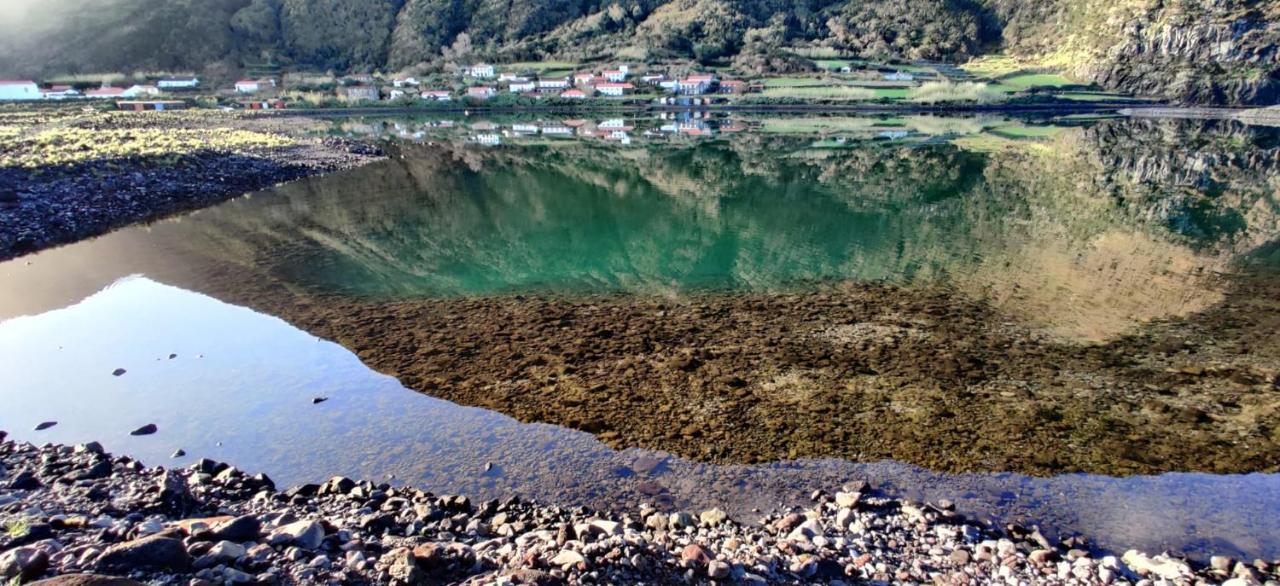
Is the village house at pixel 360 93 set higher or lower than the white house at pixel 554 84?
lower

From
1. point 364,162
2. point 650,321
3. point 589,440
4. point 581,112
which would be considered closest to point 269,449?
point 589,440

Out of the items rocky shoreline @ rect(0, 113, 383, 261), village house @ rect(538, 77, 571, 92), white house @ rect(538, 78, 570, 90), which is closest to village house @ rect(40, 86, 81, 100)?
village house @ rect(538, 77, 571, 92)

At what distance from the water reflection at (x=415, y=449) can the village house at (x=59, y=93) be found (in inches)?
5270

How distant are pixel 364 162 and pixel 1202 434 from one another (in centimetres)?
5021

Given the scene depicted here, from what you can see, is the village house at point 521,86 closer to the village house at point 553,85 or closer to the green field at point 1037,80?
the village house at point 553,85

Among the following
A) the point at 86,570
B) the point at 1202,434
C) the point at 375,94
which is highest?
the point at 375,94

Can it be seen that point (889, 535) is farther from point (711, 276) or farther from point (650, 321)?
point (711, 276)

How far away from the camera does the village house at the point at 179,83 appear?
134 meters

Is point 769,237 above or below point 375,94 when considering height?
below

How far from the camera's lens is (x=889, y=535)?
7625mm

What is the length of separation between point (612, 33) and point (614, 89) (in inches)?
2101

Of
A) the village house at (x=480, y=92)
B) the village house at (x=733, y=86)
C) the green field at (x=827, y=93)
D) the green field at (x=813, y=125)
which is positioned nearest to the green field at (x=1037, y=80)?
the green field at (x=827, y=93)

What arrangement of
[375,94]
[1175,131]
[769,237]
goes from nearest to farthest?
[769,237] < [1175,131] < [375,94]

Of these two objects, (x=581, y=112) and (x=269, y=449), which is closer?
(x=269, y=449)
